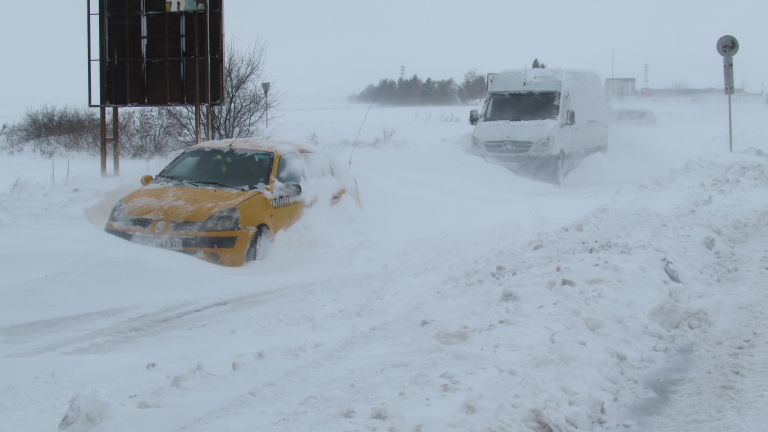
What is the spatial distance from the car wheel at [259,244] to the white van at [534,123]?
29.7 feet

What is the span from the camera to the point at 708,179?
13.1 m

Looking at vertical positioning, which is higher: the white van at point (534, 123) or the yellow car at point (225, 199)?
the white van at point (534, 123)

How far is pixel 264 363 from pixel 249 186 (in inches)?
134

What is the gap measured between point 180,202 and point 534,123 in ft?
32.9

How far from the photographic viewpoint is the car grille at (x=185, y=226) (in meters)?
6.34

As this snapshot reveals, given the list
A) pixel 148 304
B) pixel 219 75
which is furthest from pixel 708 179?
pixel 148 304

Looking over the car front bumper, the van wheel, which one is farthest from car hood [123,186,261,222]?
the van wheel

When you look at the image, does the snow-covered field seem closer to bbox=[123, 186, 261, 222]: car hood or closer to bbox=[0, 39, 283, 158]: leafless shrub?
bbox=[123, 186, 261, 222]: car hood

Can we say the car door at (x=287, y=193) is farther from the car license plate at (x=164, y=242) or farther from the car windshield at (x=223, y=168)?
the car license plate at (x=164, y=242)

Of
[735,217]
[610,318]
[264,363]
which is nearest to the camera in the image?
[264,363]

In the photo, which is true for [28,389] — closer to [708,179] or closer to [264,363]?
[264,363]

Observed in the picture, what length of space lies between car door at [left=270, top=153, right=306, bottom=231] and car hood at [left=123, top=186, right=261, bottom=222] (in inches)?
12.6

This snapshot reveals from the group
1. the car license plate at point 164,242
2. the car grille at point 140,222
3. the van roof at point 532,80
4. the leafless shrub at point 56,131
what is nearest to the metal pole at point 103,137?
the car grille at point 140,222

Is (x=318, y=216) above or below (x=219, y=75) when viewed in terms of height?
below
